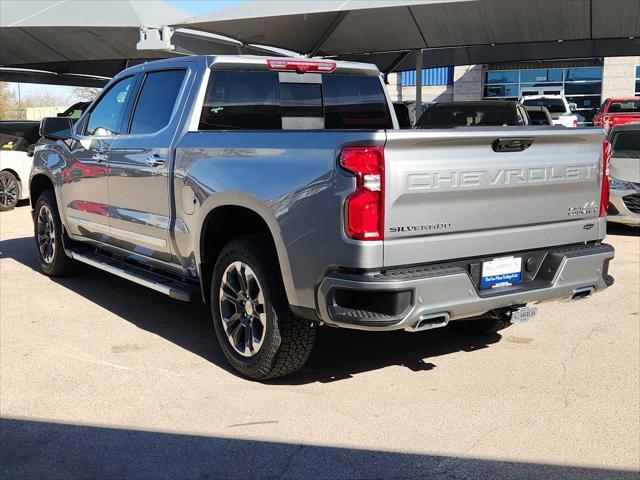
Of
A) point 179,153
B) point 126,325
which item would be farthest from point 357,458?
point 126,325

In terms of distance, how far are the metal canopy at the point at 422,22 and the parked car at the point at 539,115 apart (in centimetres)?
245

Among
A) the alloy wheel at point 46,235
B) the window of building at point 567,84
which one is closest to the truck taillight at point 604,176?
the alloy wheel at point 46,235

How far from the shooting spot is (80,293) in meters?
6.80

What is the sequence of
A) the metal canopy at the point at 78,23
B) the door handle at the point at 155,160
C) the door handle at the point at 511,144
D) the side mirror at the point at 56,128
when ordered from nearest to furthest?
1. the door handle at the point at 511,144
2. the door handle at the point at 155,160
3. the side mirror at the point at 56,128
4. the metal canopy at the point at 78,23

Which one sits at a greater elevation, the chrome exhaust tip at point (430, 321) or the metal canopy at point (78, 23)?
the metal canopy at point (78, 23)

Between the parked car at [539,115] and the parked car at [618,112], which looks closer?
the parked car at [539,115]

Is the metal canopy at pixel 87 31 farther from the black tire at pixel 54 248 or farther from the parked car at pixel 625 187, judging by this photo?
the parked car at pixel 625 187

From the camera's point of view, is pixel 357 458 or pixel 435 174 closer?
pixel 357 458

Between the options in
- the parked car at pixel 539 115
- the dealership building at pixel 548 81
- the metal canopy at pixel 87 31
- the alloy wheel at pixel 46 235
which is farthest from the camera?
the dealership building at pixel 548 81

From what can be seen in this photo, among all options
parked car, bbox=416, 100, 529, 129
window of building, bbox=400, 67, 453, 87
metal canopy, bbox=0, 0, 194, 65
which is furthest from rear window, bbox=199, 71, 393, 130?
window of building, bbox=400, 67, 453, 87

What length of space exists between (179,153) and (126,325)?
64.0 inches

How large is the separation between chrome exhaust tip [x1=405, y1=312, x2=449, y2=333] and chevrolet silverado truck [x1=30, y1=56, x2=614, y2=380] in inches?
0.4

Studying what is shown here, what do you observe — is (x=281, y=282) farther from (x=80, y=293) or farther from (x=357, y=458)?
(x=80, y=293)

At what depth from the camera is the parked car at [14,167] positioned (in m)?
13.1
